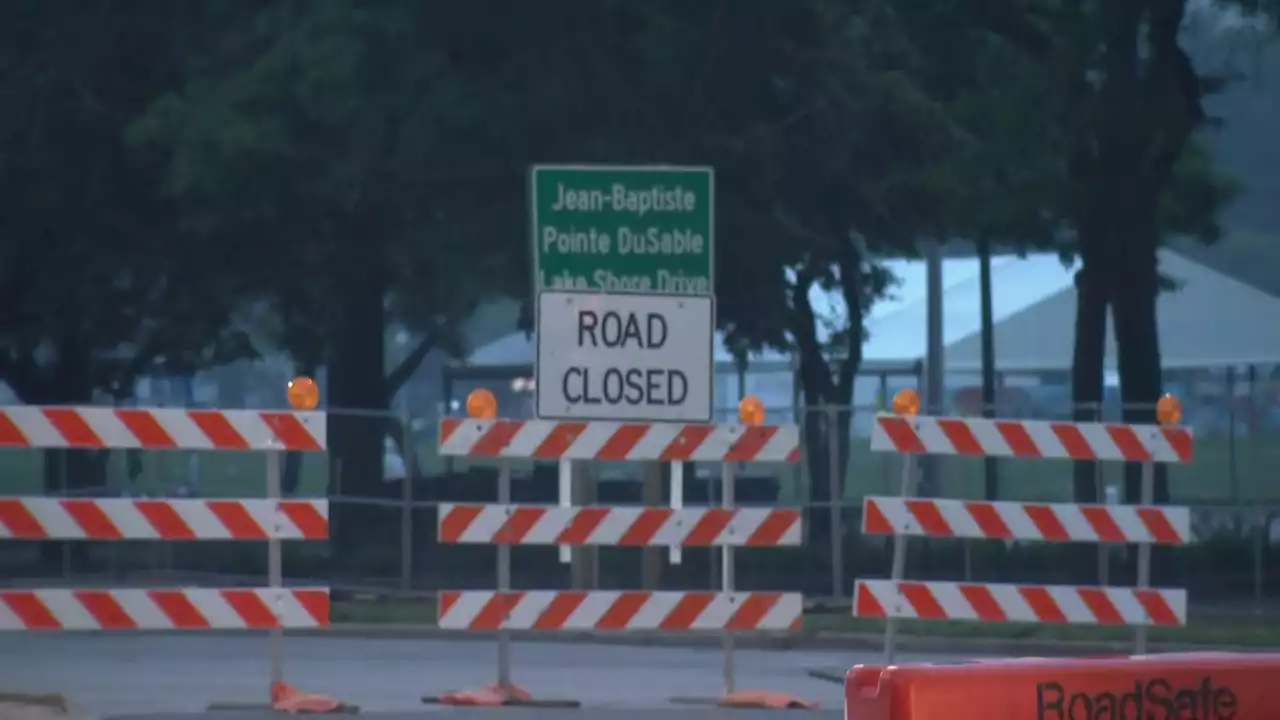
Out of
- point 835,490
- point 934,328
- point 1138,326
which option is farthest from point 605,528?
point 934,328

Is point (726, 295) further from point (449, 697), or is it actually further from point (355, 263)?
point (449, 697)

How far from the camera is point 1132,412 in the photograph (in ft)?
74.8

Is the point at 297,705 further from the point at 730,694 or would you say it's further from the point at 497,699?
the point at 730,694

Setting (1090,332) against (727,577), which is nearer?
(727,577)

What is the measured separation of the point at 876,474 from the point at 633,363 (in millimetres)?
18104

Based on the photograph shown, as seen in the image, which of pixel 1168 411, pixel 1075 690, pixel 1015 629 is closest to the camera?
pixel 1075 690

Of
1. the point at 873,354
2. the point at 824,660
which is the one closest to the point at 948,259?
the point at 873,354

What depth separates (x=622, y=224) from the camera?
12953 mm

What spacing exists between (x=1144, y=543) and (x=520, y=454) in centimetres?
372

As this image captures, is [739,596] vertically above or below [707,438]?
below

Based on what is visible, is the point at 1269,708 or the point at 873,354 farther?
the point at 873,354

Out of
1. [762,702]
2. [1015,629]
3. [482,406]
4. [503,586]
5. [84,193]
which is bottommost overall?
[1015,629]

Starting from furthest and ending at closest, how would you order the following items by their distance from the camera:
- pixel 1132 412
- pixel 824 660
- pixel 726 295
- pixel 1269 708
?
pixel 726 295 → pixel 1132 412 → pixel 824 660 → pixel 1269 708

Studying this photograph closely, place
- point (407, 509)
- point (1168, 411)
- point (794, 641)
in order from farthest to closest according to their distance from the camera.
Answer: point (407, 509) → point (794, 641) → point (1168, 411)
